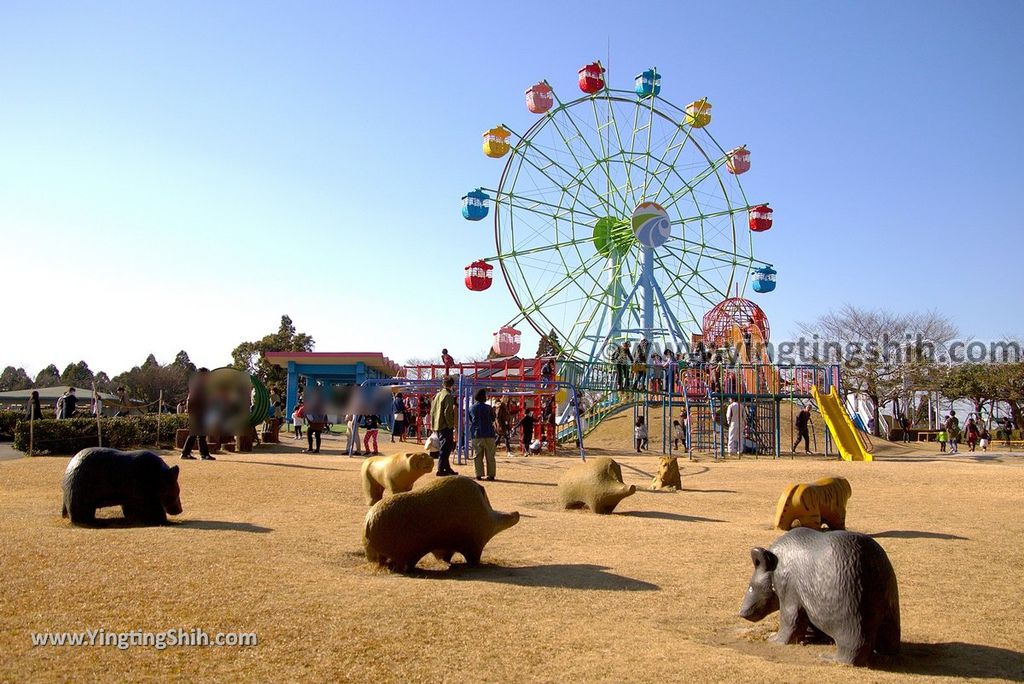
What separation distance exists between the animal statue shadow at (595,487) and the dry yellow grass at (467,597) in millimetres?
277

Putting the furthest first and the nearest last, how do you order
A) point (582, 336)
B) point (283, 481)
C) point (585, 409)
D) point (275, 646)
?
point (582, 336)
point (585, 409)
point (283, 481)
point (275, 646)

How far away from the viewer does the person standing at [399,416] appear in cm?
2358

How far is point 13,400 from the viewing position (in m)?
50.6

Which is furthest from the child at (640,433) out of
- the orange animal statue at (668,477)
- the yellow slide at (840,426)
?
the orange animal statue at (668,477)

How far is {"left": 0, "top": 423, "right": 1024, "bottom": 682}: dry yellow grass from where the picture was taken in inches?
159

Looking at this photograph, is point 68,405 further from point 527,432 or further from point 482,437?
point 482,437

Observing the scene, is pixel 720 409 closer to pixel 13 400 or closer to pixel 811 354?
pixel 811 354

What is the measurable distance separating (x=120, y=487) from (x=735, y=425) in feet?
52.1

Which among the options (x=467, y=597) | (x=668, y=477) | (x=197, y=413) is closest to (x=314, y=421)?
(x=197, y=413)

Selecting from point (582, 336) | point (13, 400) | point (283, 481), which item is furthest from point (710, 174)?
point (13, 400)

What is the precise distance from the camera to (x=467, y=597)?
17.6 feet

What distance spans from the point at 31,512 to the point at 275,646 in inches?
213

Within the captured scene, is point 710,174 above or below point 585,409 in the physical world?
above

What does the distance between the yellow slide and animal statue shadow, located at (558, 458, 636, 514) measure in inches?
410
